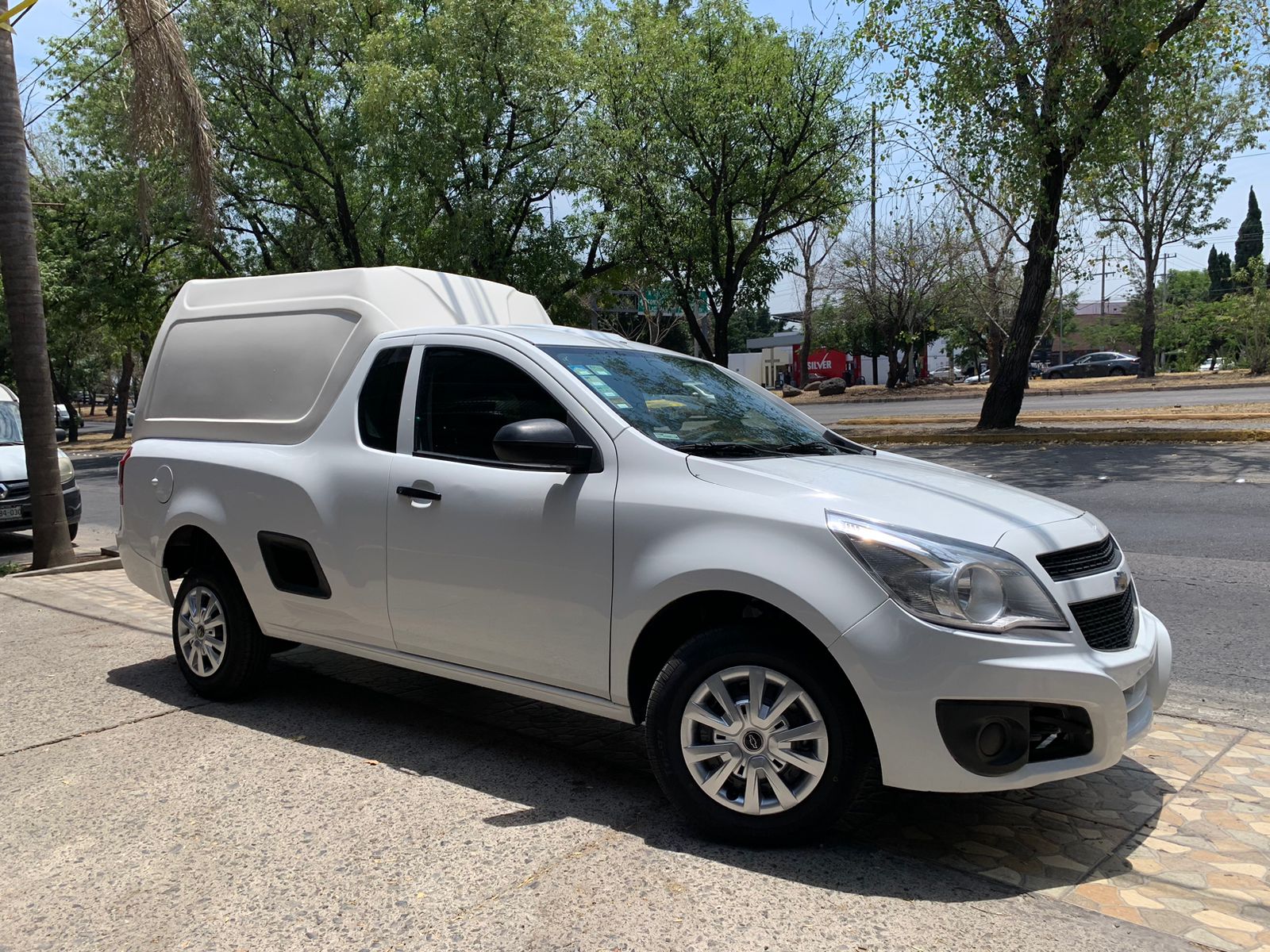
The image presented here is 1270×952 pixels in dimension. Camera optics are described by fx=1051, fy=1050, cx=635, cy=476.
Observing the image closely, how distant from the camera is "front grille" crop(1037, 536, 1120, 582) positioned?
11.1ft

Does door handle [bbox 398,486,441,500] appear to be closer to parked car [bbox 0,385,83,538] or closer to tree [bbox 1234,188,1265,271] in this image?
parked car [bbox 0,385,83,538]

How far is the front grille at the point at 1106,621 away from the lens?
3.36 metres

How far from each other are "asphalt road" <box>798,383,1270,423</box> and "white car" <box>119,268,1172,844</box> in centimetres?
2197

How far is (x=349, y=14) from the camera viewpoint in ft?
77.3

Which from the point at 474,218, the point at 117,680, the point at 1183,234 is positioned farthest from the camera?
the point at 1183,234

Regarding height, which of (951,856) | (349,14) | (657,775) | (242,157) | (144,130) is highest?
(349,14)

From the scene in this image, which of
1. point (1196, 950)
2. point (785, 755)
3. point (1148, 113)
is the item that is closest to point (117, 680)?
point (785, 755)

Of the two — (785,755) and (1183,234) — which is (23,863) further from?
(1183,234)

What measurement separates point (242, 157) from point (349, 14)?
4.07 m

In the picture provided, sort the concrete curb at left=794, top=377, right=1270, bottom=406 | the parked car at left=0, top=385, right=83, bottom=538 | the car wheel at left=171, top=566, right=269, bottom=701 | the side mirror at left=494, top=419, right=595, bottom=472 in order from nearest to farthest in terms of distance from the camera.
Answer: the side mirror at left=494, top=419, right=595, bottom=472 < the car wheel at left=171, top=566, right=269, bottom=701 < the parked car at left=0, top=385, right=83, bottom=538 < the concrete curb at left=794, top=377, right=1270, bottom=406

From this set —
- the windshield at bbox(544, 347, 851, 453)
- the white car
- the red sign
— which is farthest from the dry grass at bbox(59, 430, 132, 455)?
the red sign

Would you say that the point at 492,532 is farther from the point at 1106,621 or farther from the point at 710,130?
the point at 710,130

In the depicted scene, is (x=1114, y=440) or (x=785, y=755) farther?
(x=1114, y=440)

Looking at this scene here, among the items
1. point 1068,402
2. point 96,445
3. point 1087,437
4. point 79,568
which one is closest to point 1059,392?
point 1068,402
